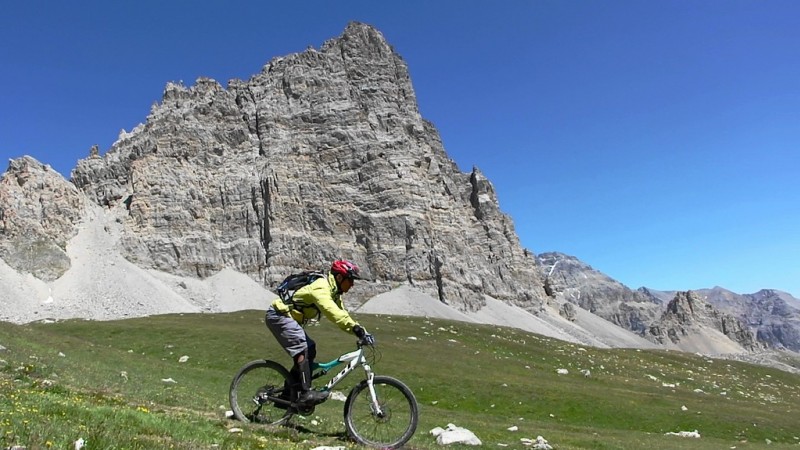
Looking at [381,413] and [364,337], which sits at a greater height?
[364,337]

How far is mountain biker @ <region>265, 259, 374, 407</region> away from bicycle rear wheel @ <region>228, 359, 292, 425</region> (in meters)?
0.62

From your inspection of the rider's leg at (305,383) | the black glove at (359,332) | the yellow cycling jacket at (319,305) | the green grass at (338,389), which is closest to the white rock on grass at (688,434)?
the green grass at (338,389)

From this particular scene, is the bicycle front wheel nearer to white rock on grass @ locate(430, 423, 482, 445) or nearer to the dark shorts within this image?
the dark shorts

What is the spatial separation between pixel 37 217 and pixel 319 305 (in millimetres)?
187093

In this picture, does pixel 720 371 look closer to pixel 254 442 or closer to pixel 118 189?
pixel 254 442

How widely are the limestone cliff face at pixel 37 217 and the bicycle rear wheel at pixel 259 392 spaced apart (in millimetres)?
160397

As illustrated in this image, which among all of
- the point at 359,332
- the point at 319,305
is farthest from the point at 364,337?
the point at 319,305

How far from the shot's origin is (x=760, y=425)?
4372 cm

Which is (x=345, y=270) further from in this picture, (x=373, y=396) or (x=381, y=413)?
(x=381, y=413)

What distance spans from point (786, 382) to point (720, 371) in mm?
17896

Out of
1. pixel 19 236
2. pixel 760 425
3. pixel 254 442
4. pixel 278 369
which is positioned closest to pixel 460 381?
pixel 760 425

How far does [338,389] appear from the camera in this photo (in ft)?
120

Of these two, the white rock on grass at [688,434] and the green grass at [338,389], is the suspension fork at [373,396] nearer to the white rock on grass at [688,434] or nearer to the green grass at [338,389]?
the green grass at [338,389]

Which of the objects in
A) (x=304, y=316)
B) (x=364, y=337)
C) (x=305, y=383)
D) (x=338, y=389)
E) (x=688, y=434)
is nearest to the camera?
(x=364, y=337)
